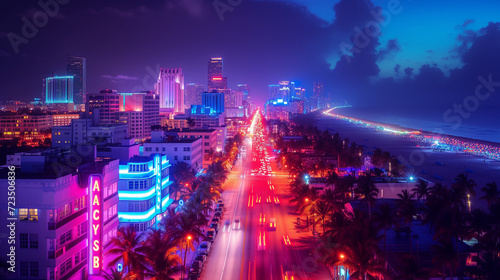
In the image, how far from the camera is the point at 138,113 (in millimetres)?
119625

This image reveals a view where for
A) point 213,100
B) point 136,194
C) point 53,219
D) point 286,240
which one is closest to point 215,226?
point 286,240

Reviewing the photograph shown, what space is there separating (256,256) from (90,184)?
13814mm

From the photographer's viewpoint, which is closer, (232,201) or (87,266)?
(87,266)

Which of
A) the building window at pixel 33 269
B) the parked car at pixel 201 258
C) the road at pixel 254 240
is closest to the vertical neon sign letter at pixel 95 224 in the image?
the building window at pixel 33 269

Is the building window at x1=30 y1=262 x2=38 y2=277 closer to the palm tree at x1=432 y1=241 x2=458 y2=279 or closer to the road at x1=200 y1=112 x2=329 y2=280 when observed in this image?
the road at x1=200 y1=112 x2=329 y2=280

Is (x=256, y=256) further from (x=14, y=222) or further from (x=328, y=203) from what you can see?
(x=14, y=222)

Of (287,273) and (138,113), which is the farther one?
(138,113)

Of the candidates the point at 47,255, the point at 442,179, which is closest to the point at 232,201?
the point at 47,255

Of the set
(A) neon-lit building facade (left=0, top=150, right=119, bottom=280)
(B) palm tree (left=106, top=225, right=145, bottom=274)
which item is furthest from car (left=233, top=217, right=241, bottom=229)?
Result: (B) palm tree (left=106, top=225, right=145, bottom=274)

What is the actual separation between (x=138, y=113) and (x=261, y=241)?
9582cm

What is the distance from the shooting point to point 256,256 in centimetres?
2933

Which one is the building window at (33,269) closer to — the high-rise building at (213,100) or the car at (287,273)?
the car at (287,273)

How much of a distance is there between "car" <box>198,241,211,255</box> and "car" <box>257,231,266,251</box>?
4.12 m

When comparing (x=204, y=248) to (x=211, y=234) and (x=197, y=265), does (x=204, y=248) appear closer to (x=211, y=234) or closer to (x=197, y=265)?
(x=211, y=234)
